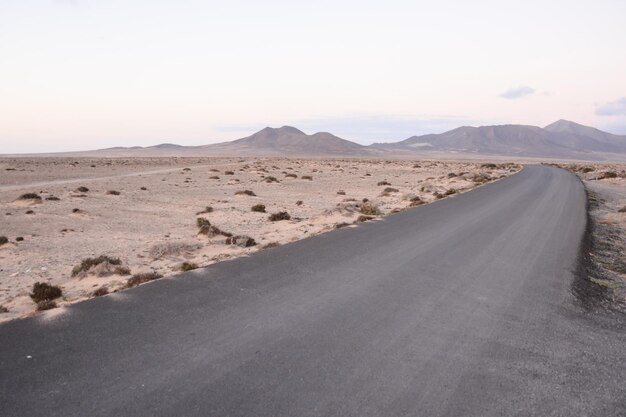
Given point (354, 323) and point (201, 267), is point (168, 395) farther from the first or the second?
point (201, 267)

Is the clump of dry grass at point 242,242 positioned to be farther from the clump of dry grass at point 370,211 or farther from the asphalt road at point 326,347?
the clump of dry grass at point 370,211

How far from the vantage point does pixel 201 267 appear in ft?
30.7

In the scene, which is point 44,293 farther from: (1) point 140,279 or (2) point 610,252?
(2) point 610,252

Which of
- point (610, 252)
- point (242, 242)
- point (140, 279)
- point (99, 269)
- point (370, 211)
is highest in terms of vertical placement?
point (140, 279)

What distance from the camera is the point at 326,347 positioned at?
5.57 meters

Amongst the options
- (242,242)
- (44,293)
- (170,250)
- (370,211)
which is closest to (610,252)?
(370,211)

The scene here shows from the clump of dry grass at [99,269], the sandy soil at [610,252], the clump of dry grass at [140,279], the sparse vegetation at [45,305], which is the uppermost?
the clump of dry grass at [140,279]

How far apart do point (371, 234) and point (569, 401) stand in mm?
8963

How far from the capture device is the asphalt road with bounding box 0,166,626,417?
172 inches

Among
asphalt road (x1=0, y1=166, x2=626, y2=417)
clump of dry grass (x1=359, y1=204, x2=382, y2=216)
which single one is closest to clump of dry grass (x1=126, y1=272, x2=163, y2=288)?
asphalt road (x1=0, y1=166, x2=626, y2=417)

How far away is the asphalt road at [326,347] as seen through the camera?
14.3 feet

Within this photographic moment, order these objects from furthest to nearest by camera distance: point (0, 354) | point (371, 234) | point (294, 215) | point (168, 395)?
point (294, 215) < point (371, 234) < point (0, 354) < point (168, 395)

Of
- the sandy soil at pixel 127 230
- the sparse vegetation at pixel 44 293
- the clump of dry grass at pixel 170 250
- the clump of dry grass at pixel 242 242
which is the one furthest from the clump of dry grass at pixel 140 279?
the clump of dry grass at pixel 242 242

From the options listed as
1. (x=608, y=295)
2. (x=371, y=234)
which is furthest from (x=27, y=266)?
(x=608, y=295)
